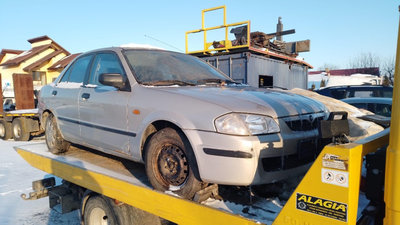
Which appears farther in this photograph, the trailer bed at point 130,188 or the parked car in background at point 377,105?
the parked car in background at point 377,105

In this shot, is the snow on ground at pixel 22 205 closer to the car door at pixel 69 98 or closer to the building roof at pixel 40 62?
the car door at pixel 69 98

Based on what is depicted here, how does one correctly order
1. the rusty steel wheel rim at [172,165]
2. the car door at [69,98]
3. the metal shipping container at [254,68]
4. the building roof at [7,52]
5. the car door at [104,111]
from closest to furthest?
the rusty steel wheel rim at [172,165] → the car door at [104,111] → the car door at [69,98] → the metal shipping container at [254,68] → the building roof at [7,52]

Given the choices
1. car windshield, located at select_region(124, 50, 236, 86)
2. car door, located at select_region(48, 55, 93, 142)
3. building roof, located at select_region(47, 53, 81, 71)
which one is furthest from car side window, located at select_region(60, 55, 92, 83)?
building roof, located at select_region(47, 53, 81, 71)

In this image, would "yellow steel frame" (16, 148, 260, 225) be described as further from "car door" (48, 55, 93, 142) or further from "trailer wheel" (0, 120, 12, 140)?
"trailer wheel" (0, 120, 12, 140)

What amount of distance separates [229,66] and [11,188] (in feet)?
20.4

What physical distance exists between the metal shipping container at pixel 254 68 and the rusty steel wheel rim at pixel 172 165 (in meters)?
6.37

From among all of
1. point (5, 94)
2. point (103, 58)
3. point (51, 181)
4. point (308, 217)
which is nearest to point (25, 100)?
point (5, 94)

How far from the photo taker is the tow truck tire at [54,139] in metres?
4.36

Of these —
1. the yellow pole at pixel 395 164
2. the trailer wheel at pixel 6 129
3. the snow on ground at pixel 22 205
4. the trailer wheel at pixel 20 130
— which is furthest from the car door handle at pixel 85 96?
the trailer wheel at pixel 6 129

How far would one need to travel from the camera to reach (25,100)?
44.0ft

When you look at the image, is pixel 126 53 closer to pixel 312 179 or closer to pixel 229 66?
pixel 312 179

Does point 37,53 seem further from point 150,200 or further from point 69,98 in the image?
point 150,200

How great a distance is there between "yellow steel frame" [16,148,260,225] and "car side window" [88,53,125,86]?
110 cm

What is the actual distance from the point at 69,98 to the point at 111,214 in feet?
5.66
